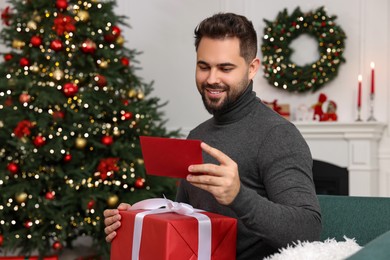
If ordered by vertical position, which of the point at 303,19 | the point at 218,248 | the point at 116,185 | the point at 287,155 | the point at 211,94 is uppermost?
the point at 303,19

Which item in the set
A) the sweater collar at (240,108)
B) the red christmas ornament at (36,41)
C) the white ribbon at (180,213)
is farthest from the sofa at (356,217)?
the red christmas ornament at (36,41)

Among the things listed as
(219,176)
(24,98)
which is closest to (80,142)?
(24,98)

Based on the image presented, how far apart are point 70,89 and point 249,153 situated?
265cm

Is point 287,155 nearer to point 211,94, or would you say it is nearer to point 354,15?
point 211,94

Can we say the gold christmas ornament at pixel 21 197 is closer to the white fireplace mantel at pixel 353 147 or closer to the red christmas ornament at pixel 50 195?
the red christmas ornament at pixel 50 195

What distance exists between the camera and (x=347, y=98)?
17.5 feet

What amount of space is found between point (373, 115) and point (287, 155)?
3.72 metres

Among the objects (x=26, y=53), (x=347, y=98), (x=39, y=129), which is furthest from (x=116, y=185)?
(x=347, y=98)

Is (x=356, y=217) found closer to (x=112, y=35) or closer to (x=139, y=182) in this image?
(x=139, y=182)

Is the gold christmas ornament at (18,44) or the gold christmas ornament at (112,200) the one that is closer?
the gold christmas ornament at (112,200)

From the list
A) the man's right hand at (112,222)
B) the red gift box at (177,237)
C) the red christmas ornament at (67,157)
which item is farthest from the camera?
the red christmas ornament at (67,157)

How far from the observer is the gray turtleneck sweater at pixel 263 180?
1572 mm

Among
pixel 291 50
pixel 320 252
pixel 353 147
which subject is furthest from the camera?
pixel 291 50

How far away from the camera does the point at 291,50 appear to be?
5.46 metres
